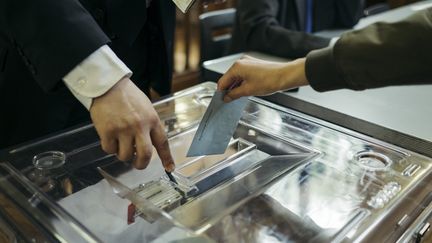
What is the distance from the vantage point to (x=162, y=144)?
2.02ft

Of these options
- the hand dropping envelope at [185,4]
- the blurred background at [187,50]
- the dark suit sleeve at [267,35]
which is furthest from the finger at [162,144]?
the blurred background at [187,50]

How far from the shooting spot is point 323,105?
0.94 metres

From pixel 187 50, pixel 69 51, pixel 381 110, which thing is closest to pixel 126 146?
pixel 69 51

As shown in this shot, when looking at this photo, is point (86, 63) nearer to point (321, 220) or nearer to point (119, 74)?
point (119, 74)

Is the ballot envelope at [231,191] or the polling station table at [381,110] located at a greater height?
the ballot envelope at [231,191]

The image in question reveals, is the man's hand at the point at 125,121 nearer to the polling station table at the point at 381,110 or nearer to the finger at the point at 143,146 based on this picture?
the finger at the point at 143,146

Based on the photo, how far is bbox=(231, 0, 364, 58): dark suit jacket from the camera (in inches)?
51.5

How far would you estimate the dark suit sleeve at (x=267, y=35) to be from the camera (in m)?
1.29

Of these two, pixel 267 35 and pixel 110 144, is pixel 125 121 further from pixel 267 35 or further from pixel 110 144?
pixel 267 35

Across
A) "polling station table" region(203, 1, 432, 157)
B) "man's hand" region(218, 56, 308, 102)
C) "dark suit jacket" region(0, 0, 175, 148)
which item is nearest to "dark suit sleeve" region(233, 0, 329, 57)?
"polling station table" region(203, 1, 432, 157)

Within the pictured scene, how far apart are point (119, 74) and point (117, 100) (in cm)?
4

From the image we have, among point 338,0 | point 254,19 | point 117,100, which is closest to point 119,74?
point 117,100

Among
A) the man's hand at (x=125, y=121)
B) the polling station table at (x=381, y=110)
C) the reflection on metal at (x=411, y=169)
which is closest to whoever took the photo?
the man's hand at (x=125, y=121)

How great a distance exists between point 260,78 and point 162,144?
0.77 feet
